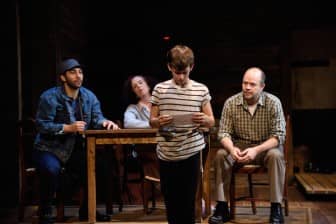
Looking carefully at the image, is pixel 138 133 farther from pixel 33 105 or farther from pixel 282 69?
pixel 282 69

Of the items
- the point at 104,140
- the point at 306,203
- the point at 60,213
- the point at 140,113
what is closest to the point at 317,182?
the point at 306,203

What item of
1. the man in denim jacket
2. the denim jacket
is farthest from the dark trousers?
the denim jacket

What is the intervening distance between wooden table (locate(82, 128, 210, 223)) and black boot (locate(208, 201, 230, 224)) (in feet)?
0.50

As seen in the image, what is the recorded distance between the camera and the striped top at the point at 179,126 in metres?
2.99

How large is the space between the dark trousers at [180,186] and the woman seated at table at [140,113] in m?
1.96

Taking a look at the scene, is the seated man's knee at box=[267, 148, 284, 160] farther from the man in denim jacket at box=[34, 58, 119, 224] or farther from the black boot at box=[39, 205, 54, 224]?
the black boot at box=[39, 205, 54, 224]

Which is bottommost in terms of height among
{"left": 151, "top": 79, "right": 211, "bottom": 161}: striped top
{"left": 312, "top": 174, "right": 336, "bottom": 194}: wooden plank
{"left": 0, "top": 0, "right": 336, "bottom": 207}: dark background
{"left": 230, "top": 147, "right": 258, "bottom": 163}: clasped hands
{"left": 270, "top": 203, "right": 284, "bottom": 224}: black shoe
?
{"left": 270, "top": 203, "right": 284, "bottom": 224}: black shoe

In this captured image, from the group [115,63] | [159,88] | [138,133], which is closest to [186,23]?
[115,63]

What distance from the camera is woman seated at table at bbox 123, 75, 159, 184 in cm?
509

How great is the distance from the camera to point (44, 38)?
5816 millimetres

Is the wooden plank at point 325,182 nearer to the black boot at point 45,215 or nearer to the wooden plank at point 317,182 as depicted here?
the wooden plank at point 317,182

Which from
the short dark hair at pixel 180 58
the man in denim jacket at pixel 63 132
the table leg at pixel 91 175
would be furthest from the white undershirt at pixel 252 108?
the short dark hair at pixel 180 58

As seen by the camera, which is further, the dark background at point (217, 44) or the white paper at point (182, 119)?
the dark background at point (217, 44)

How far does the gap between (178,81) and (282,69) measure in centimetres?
445
